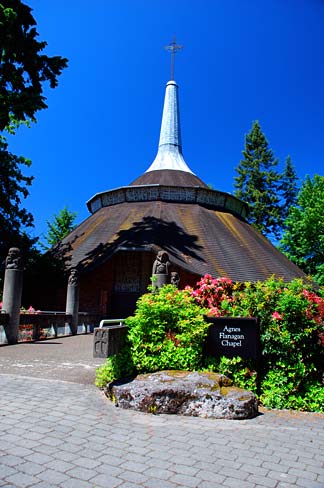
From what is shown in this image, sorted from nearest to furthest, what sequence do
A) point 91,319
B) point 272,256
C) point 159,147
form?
point 91,319 → point 272,256 → point 159,147

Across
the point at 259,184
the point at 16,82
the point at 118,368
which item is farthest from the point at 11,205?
the point at 259,184

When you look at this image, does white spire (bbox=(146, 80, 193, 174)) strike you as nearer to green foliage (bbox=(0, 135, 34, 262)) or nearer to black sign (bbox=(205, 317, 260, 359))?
green foliage (bbox=(0, 135, 34, 262))

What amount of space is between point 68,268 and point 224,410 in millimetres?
20602

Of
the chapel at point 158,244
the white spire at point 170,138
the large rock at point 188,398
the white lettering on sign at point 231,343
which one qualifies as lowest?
the large rock at point 188,398

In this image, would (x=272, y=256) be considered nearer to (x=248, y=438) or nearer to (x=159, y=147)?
(x=159, y=147)

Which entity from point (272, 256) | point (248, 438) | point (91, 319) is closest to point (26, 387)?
point (248, 438)

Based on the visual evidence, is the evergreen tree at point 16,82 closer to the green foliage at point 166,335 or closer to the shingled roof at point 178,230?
the shingled roof at point 178,230

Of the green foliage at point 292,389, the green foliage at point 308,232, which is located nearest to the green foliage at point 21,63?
the green foliage at point 292,389

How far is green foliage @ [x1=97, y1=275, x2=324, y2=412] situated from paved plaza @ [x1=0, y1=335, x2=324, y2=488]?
483 millimetres

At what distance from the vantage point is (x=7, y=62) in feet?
55.0

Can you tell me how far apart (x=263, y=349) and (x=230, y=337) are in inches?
23.5

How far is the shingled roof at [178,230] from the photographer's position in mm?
23641

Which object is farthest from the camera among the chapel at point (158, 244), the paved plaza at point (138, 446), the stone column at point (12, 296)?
the chapel at point (158, 244)

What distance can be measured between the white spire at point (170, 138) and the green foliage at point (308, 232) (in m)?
11.6
